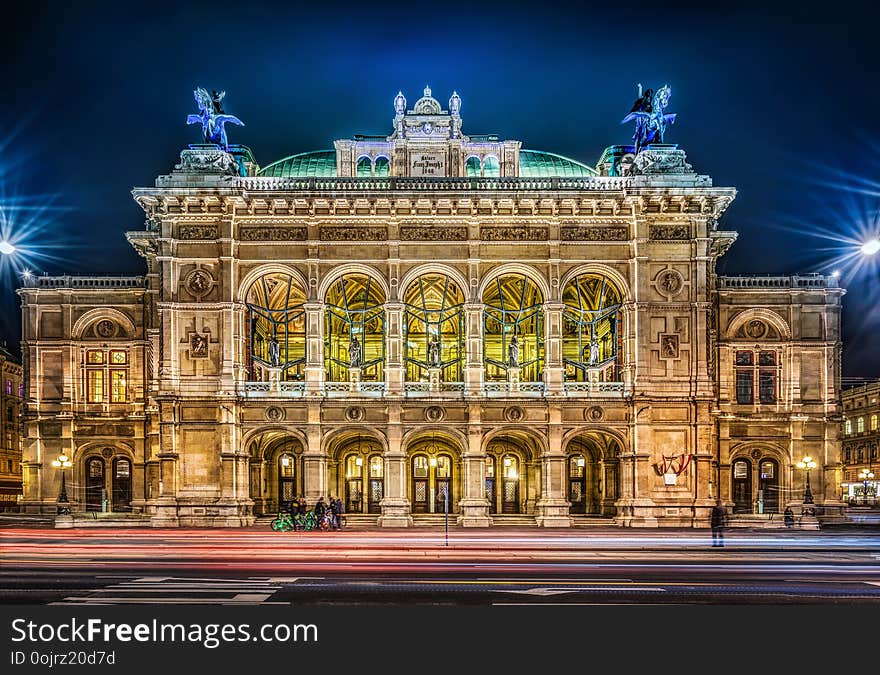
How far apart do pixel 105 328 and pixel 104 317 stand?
61 centimetres

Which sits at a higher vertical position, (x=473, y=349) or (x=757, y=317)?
(x=757, y=317)

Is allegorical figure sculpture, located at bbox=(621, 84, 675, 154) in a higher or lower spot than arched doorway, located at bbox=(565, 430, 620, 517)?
higher

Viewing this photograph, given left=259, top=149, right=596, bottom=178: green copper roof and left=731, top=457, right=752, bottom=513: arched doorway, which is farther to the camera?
left=259, top=149, right=596, bottom=178: green copper roof

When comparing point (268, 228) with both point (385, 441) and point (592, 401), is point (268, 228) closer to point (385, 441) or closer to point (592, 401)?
point (385, 441)

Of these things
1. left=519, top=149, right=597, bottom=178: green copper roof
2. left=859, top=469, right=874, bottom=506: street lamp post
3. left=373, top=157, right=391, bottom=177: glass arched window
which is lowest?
left=859, top=469, right=874, bottom=506: street lamp post

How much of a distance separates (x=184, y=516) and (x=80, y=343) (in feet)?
46.5

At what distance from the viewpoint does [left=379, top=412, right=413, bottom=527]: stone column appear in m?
43.1

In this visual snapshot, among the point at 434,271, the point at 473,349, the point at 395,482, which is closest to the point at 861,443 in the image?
the point at 473,349

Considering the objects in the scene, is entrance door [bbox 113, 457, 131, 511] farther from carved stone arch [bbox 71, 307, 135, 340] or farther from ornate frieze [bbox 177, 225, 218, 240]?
ornate frieze [bbox 177, 225, 218, 240]

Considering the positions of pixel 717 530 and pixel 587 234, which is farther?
pixel 587 234

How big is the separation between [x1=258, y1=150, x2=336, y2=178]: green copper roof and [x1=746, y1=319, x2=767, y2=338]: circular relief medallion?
78.8 ft

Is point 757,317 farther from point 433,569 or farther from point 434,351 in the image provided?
point 433,569

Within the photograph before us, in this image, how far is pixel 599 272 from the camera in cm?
4509

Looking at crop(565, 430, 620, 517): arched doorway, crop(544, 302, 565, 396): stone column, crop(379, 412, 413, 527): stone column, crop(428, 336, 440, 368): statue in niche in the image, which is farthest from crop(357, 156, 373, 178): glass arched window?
crop(565, 430, 620, 517): arched doorway
